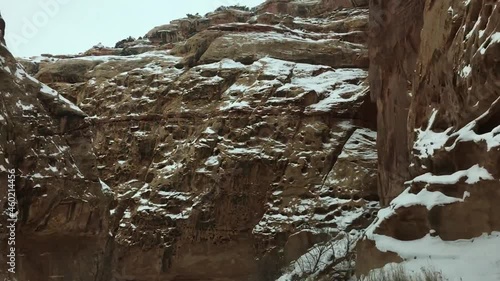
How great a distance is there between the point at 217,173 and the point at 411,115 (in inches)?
436

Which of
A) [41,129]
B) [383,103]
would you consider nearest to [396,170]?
[383,103]

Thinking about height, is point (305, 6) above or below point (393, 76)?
above

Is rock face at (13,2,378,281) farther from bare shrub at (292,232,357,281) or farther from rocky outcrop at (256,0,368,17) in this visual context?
rocky outcrop at (256,0,368,17)

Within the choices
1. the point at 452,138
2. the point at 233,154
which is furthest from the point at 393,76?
the point at 452,138

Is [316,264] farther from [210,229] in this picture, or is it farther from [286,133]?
[286,133]

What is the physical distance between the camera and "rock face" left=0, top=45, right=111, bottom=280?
1158 cm

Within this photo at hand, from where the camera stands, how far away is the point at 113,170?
2423cm

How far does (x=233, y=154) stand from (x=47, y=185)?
33.6ft

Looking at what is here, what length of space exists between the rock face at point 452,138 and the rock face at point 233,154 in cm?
997

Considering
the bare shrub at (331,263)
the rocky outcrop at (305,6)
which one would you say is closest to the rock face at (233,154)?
the bare shrub at (331,263)

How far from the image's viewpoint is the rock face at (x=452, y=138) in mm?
6531

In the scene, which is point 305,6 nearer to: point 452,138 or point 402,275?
point 452,138

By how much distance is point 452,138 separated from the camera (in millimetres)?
7645

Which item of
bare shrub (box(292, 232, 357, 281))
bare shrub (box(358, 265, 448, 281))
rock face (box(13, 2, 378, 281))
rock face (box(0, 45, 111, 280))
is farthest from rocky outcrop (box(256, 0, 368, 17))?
bare shrub (box(358, 265, 448, 281))
